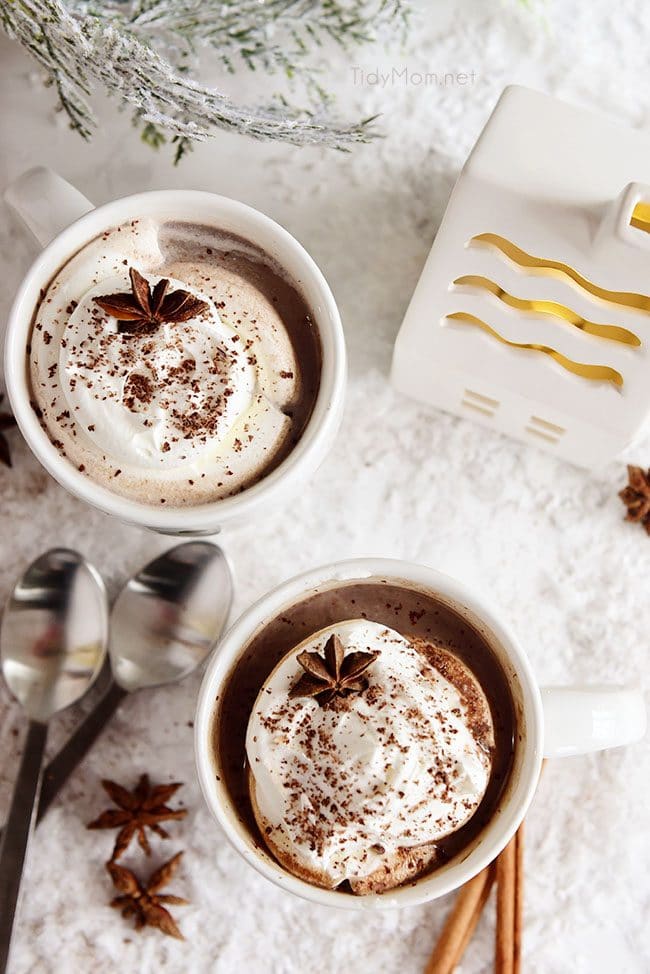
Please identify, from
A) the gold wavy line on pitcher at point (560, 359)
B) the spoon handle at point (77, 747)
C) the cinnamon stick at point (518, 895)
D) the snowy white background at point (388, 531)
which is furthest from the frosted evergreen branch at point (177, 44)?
the cinnamon stick at point (518, 895)

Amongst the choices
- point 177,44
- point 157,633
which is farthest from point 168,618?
point 177,44

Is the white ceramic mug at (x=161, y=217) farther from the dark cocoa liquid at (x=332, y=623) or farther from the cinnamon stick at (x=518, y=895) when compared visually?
the cinnamon stick at (x=518, y=895)

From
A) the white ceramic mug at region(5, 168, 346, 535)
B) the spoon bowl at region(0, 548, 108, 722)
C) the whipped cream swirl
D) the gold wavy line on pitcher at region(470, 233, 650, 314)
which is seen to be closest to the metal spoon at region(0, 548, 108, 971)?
the spoon bowl at region(0, 548, 108, 722)

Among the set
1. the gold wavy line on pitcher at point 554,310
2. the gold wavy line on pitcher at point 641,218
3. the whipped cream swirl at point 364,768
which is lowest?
the whipped cream swirl at point 364,768

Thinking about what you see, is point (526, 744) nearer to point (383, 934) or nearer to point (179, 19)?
point (383, 934)

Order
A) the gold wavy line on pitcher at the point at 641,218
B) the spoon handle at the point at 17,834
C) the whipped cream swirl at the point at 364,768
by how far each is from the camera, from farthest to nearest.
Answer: the spoon handle at the point at 17,834 < the whipped cream swirl at the point at 364,768 < the gold wavy line on pitcher at the point at 641,218

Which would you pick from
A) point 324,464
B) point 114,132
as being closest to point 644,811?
point 324,464
